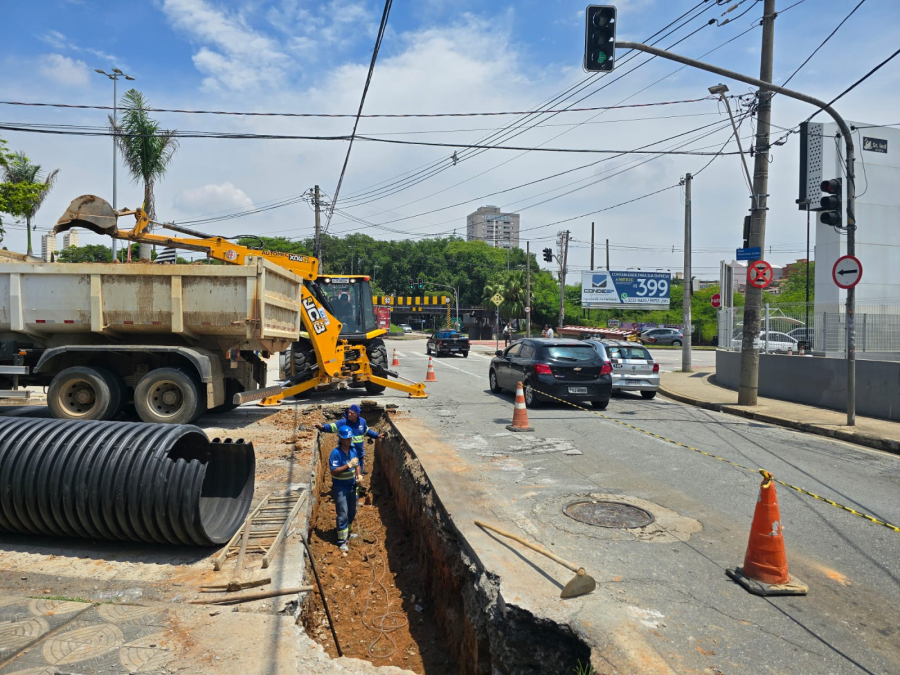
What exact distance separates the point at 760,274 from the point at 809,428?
349 centimetres

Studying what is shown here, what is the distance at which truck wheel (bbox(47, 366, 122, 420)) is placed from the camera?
1024 cm

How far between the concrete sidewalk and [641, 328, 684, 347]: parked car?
102ft

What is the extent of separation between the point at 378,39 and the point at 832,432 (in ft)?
32.9

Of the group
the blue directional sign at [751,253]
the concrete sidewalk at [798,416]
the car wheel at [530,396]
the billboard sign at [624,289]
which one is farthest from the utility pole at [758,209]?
the billboard sign at [624,289]

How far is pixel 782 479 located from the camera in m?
7.80

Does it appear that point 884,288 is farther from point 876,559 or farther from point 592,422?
point 876,559

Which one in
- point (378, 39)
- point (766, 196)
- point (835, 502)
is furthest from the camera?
point (766, 196)

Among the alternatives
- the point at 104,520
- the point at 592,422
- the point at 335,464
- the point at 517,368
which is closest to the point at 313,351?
the point at 517,368

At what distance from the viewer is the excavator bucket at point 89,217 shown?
37.7ft

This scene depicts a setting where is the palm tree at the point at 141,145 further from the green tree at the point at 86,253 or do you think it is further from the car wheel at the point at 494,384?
the green tree at the point at 86,253

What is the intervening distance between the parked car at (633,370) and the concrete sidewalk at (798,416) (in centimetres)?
93

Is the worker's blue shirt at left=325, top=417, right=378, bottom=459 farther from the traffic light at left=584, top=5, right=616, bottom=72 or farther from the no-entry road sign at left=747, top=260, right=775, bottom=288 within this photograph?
the no-entry road sign at left=747, top=260, right=775, bottom=288

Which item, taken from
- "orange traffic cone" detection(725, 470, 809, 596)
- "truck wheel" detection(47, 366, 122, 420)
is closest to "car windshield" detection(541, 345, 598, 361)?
"truck wheel" detection(47, 366, 122, 420)

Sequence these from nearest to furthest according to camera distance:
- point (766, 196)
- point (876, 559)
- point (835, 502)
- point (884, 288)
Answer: point (876, 559) → point (835, 502) → point (766, 196) → point (884, 288)
